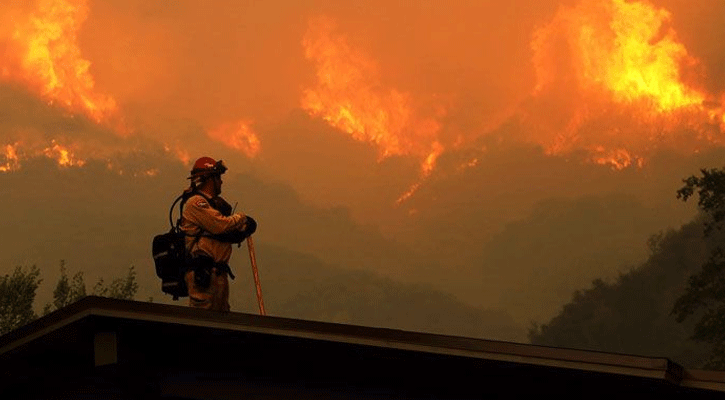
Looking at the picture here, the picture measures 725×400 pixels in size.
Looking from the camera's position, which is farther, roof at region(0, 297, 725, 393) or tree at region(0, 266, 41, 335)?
tree at region(0, 266, 41, 335)

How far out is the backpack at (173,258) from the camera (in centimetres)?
1257

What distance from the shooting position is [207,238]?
41.0 feet

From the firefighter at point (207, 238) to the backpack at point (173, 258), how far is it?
0.08 metres

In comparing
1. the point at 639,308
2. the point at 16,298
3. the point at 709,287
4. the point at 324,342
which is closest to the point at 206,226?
the point at 324,342

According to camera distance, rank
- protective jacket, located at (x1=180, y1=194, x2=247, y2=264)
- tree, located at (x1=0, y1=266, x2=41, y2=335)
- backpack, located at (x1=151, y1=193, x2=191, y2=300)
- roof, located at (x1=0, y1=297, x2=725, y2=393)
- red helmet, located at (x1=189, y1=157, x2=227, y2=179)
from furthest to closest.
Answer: tree, located at (x1=0, y1=266, x2=41, y2=335)
red helmet, located at (x1=189, y1=157, x2=227, y2=179)
backpack, located at (x1=151, y1=193, x2=191, y2=300)
protective jacket, located at (x1=180, y1=194, x2=247, y2=264)
roof, located at (x1=0, y1=297, x2=725, y2=393)

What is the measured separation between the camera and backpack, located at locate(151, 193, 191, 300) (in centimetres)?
1257

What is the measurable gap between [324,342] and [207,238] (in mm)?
3916

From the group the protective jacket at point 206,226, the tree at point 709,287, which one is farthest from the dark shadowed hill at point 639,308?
the protective jacket at point 206,226

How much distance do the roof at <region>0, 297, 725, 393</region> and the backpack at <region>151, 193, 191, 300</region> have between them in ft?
11.1

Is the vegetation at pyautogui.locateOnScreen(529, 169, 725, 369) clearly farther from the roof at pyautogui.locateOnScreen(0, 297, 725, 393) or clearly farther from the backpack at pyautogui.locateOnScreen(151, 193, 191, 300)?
the roof at pyautogui.locateOnScreen(0, 297, 725, 393)

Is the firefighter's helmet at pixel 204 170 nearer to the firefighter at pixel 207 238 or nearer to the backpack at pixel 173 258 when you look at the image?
the firefighter at pixel 207 238

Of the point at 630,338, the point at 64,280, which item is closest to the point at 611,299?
the point at 630,338

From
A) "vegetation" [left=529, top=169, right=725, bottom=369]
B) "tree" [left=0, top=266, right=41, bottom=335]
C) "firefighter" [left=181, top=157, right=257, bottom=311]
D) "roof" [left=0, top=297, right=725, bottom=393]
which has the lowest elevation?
"roof" [left=0, top=297, right=725, bottom=393]

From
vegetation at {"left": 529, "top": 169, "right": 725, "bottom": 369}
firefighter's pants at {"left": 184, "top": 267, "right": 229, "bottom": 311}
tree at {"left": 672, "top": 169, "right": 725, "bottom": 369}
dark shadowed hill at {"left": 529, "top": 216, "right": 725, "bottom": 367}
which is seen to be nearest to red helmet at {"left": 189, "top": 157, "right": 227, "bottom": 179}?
firefighter's pants at {"left": 184, "top": 267, "right": 229, "bottom": 311}
